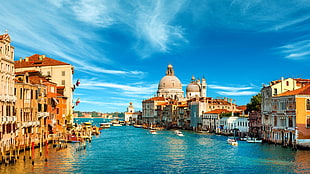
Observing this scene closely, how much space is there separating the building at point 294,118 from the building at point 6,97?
27.1 meters

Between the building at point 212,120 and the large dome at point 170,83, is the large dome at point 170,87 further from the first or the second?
the building at point 212,120

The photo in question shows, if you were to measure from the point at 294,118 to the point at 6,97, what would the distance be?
27.8 m

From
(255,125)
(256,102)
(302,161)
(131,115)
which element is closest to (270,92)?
(255,125)

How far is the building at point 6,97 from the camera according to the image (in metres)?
27.0

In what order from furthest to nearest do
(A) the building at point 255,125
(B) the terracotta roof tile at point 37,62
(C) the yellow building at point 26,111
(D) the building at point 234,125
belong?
(D) the building at point 234,125, (A) the building at point 255,125, (B) the terracotta roof tile at point 37,62, (C) the yellow building at point 26,111

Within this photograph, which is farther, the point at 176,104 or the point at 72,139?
the point at 176,104

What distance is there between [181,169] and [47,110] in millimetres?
18561

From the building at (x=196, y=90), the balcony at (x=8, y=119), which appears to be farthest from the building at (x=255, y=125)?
→ the building at (x=196, y=90)

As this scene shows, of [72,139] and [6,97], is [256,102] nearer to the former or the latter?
Answer: [72,139]

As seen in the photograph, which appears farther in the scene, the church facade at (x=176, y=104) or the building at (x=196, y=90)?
the building at (x=196, y=90)

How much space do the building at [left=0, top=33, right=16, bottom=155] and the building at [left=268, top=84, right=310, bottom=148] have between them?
27.1m

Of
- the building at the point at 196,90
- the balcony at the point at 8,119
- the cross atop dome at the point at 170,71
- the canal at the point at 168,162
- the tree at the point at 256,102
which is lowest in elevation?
the canal at the point at 168,162

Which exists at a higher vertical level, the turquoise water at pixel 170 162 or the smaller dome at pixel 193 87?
the smaller dome at pixel 193 87

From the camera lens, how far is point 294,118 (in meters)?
37.7
